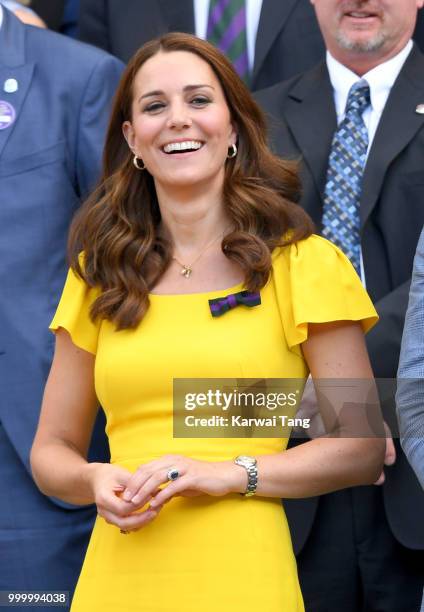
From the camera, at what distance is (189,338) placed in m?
3.22

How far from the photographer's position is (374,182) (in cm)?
401

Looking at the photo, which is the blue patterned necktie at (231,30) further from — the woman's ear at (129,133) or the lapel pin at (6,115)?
the woman's ear at (129,133)

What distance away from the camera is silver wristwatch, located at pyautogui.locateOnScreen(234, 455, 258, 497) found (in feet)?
10.2

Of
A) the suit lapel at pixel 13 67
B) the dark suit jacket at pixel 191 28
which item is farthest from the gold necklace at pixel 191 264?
the dark suit jacket at pixel 191 28

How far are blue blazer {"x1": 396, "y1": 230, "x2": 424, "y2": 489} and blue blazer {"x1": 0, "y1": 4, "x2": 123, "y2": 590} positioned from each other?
136 cm

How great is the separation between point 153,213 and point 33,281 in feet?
1.75

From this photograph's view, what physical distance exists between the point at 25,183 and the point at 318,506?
4.08 feet

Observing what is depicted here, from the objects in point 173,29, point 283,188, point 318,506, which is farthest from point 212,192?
point 173,29

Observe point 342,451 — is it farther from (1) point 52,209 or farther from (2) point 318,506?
(1) point 52,209

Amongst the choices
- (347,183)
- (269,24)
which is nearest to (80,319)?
(347,183)

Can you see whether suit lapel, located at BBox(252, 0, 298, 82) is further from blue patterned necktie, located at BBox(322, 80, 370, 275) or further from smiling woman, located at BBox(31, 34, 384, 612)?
smiling woman, located at BBox(31, 34, 384, 612)

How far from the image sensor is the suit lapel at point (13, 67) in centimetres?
407

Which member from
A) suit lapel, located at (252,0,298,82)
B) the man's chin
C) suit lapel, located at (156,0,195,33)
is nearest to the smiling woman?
the man's chin

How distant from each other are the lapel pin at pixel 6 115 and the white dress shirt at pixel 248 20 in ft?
3.32
